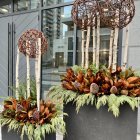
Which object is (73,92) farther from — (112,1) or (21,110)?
(112,1)

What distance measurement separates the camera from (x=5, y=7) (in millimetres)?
7484

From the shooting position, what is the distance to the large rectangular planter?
8.55ft

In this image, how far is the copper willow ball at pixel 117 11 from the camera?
2.68 m

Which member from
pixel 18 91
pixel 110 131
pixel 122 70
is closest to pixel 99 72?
pixel 122 70

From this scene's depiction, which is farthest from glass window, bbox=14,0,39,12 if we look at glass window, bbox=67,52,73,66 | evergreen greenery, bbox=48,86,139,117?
evergreen greenery, bbox=48,86,139,117

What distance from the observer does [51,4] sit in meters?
6.27

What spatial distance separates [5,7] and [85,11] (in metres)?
5.26

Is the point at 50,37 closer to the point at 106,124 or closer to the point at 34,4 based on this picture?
the point at 34,4

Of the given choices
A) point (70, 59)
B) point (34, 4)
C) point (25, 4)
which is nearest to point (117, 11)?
point (70, 59)

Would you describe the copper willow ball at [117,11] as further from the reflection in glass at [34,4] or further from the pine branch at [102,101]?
the reflection in glass at [34,4]

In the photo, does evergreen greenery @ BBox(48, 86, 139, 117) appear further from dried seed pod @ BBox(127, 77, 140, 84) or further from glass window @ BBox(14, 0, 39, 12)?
glass window @ BBox(14, 0, 39, 12)

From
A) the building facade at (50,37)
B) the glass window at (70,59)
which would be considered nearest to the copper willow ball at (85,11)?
the building facade at (50,37)

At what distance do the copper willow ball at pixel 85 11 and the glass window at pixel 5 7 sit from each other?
4.96m

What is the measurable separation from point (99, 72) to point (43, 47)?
0.93 meters
